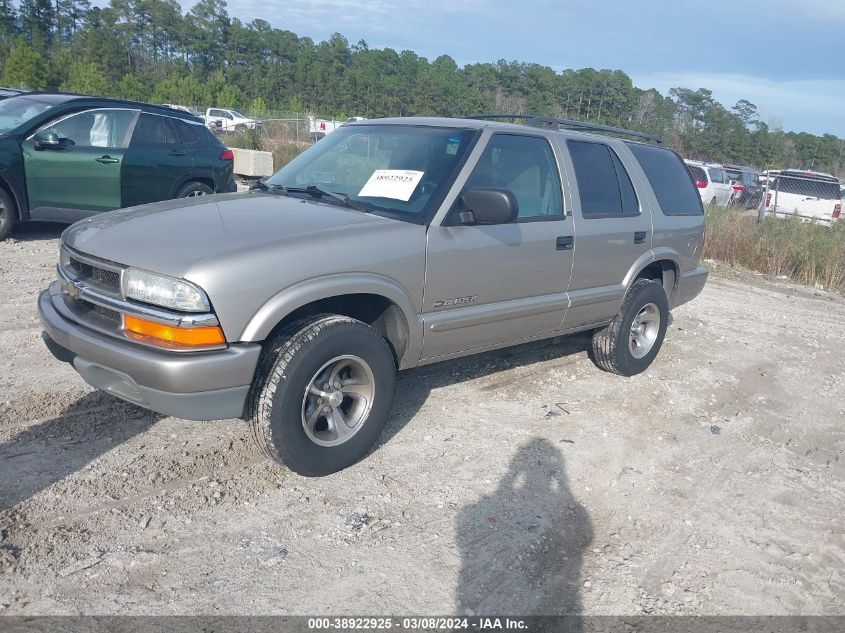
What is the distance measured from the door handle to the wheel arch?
128 cm

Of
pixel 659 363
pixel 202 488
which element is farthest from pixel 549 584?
pixel 659 363

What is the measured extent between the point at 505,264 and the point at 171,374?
84.1 inches

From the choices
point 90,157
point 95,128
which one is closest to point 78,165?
point 90,157

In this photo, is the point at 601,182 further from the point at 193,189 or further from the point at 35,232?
the point at 35,232

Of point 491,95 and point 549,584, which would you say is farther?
point 491,95

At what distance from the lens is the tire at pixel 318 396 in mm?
3375

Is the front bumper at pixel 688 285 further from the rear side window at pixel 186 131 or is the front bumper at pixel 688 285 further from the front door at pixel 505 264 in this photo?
the rear side window at pixel 186 131

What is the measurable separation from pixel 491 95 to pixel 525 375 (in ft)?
206

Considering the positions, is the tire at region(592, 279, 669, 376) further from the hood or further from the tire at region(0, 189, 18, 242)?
the tire at region(0, 189, 18, 242)

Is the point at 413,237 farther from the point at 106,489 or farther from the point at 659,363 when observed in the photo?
the point at 659,363

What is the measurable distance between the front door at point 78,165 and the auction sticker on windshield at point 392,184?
5.53 m

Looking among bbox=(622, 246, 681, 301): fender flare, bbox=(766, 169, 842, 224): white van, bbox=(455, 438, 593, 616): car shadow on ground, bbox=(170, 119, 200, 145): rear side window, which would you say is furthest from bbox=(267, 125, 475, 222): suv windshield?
bbox=(766, 169, 842, 224): white van

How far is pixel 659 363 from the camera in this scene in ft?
21.1

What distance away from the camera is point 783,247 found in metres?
12.0
